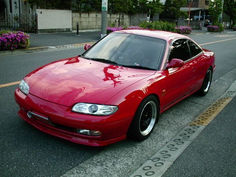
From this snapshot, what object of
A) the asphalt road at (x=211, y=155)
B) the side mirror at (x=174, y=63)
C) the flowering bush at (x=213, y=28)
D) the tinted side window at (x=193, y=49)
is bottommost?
the asphalt road at (x=211, y=155)

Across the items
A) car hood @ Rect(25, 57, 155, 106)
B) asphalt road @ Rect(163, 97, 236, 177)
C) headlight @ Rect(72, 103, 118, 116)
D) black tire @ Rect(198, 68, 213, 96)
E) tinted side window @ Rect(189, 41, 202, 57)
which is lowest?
asphalt road @ Rect(163, 97, 236, 177)

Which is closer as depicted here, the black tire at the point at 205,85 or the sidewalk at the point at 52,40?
the black tire at the point at 205,85

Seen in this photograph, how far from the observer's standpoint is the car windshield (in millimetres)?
4391

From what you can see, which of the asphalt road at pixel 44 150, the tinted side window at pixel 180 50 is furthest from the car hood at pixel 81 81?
the tinted side window at pixel 180 50

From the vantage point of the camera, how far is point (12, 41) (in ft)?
38.1

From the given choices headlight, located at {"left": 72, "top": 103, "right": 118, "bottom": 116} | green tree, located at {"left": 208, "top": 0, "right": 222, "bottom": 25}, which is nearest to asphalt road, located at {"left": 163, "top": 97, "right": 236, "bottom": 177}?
headlight, located at {"left": 72, "top": 103, "right": 118, "bottom": 116}

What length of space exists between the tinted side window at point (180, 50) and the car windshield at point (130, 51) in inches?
8.8

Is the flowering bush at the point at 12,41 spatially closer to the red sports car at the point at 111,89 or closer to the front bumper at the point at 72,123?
the red sports car at the point at 111,89

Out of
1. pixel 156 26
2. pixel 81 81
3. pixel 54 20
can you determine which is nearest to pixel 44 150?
pixel 81 81

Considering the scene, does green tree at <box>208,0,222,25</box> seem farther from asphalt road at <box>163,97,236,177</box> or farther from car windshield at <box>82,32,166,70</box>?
asphalt road at <box>163,97,236,177</box>

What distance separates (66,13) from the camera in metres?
22.7

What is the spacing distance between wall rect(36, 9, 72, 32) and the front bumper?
18028mm

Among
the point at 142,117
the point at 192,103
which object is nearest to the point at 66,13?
the point at 192,103

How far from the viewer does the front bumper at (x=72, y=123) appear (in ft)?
10.5
